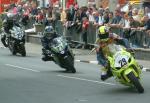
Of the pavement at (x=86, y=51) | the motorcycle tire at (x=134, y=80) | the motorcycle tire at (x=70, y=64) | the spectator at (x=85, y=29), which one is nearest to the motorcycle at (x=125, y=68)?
the motorcycle tire at (x=134, y=80)

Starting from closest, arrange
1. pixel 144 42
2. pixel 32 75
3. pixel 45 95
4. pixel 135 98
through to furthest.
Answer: pixel 135 98 < pixel 45 95 < pixel 32 75 < pixel 144 42

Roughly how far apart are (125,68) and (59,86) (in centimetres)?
261

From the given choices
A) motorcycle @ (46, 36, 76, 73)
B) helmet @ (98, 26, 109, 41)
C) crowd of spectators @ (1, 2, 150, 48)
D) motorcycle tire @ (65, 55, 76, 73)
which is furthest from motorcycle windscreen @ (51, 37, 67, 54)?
helmet @ (98, 26, 109, 41)

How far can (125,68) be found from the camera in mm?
14289

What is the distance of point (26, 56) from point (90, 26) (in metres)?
3.62

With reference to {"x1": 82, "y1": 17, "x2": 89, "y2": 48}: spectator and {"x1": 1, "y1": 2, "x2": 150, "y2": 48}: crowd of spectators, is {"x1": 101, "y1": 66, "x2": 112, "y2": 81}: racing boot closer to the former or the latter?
{"x1": 1, "y1": 2, "x2": 150, "y2": 48}: crowd of spectators

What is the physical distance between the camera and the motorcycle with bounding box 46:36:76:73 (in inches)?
784

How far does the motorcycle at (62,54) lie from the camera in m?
19.9

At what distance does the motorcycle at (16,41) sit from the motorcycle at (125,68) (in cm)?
1325

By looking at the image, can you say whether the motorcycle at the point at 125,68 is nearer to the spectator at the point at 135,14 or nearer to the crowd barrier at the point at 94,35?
the crowd barrier at the point at 94,35

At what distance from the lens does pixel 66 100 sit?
13.7m

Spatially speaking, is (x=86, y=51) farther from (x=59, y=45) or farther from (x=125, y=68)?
(x=125, y=68)

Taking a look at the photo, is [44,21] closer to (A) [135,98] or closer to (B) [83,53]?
(B) [83,53]

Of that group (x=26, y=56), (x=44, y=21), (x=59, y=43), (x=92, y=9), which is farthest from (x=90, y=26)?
(x=59, y=43)
